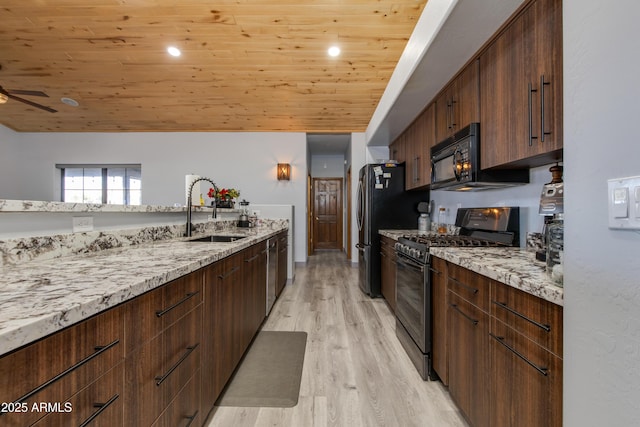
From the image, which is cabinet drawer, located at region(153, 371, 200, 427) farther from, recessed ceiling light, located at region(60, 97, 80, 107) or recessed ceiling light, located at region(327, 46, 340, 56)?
recessed ceiling light, located at region(60, 97, 80, 107)

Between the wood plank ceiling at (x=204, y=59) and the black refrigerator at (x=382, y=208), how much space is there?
1.41 metres

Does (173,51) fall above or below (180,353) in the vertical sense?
above

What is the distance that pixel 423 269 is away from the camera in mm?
1771

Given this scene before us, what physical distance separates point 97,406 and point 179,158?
5685mm

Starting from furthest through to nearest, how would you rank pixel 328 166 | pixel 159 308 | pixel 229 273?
pixel 328 166 < pixel 229 273 < pixel 159 308

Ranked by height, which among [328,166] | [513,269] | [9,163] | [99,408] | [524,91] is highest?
[328,166]

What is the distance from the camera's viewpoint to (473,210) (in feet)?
7.83

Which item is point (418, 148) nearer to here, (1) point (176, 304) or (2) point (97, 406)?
(1) point (176, 304)

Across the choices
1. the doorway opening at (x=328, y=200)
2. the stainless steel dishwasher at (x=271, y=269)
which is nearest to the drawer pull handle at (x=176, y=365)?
the stainless steel dishwasher at (x=271, y=269)

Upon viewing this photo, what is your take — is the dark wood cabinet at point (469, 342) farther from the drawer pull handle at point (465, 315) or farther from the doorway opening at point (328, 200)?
the doorway opening at point (328, 200)

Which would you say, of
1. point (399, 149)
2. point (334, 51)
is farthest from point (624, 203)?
point (399, 149)

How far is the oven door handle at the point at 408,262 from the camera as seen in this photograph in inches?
72.0

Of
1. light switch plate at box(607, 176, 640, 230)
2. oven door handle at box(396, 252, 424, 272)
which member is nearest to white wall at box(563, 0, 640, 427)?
light switch plate at box(607, 176, 640, 230)

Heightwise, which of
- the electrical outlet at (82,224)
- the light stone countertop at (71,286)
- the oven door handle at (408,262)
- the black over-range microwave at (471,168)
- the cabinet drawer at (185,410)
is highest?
the black over-range microwave at (471,168)
